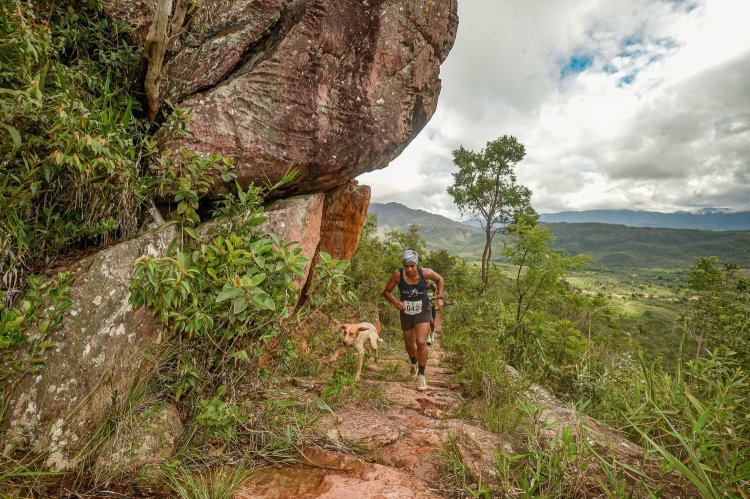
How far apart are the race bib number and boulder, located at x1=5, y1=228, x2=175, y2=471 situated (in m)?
4.14

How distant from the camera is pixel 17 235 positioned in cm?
279

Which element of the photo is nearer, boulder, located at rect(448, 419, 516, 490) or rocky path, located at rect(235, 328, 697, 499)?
rocky path, located at rect(235, 328, 697, 499)

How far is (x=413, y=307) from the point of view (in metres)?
6.23

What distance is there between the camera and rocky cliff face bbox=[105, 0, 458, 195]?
4.89 m

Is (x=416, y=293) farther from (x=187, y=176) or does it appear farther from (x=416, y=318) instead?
(x=187, y=176)

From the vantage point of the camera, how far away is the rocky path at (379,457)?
270 centimetres

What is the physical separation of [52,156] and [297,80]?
3687 millimetres

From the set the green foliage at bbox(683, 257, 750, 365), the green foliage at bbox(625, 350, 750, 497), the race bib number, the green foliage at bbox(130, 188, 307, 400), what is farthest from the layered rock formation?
the green foliage at bbox(683, 257, 750, 365)

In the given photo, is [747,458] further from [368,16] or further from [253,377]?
[368,16]

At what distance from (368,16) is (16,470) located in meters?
7.63

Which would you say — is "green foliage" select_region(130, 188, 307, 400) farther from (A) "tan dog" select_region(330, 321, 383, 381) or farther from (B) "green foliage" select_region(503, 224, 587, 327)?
(B) "green foliage" select_region(503, 224, 587, 327)

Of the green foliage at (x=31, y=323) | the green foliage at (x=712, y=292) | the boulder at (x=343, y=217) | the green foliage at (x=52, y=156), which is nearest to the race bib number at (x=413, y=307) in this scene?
the boulder at (x=343, y=217)

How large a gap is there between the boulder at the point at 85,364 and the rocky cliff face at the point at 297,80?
1942mm

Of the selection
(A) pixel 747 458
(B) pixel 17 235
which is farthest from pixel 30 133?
(A) pixel 747 458
